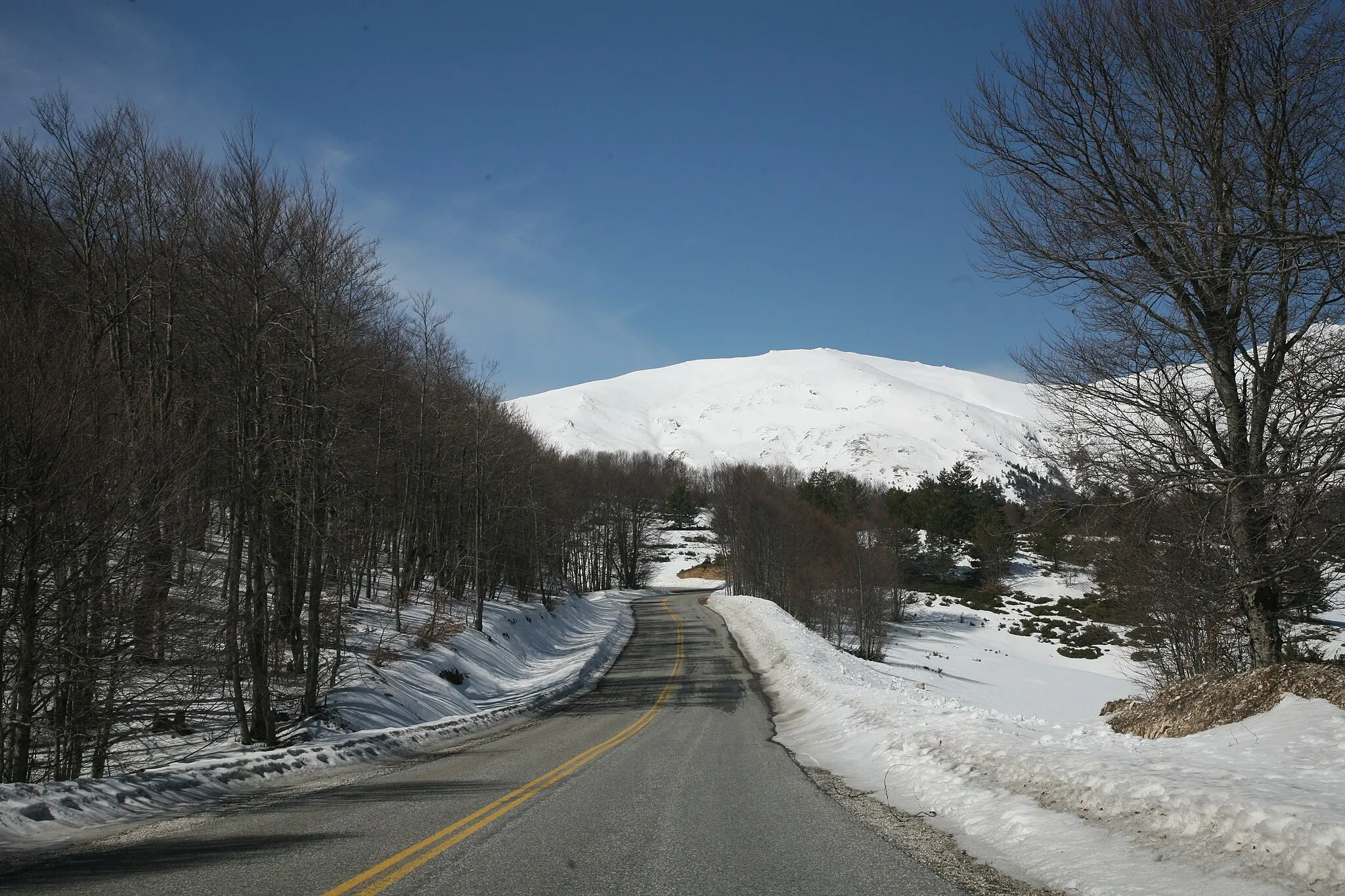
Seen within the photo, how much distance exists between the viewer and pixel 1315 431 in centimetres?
913

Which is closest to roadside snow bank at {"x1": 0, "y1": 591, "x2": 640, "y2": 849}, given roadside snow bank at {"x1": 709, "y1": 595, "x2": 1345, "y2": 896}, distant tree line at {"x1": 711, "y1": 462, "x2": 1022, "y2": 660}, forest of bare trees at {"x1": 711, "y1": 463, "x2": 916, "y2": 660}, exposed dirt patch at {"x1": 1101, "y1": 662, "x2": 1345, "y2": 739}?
roadside snow bank at {"x1": 709, "y1": 595, "x2": 1345, "y2": 896}

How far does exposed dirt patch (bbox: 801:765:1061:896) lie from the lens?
5426mm

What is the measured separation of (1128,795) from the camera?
21.0 ft

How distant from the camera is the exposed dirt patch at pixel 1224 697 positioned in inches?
338

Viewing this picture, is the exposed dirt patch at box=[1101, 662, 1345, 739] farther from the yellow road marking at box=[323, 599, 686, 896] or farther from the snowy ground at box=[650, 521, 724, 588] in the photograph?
the snowy ground at box=[650, 521, 724, 588]

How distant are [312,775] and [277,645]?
850cm

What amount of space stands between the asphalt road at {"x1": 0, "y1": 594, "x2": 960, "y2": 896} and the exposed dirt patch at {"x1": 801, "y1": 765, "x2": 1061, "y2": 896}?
0.17m

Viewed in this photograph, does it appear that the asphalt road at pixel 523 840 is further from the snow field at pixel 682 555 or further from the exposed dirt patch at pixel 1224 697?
the snow field at pixel 682 555

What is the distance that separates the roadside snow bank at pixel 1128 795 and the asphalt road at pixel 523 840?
3.53ft

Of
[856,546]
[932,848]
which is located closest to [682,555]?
[856,546]

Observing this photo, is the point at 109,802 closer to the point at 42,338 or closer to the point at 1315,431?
the point at 42,338

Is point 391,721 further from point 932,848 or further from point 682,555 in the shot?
point 682,555

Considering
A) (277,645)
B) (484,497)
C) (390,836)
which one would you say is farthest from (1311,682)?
(484,497)

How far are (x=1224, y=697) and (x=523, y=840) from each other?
27.6ft
